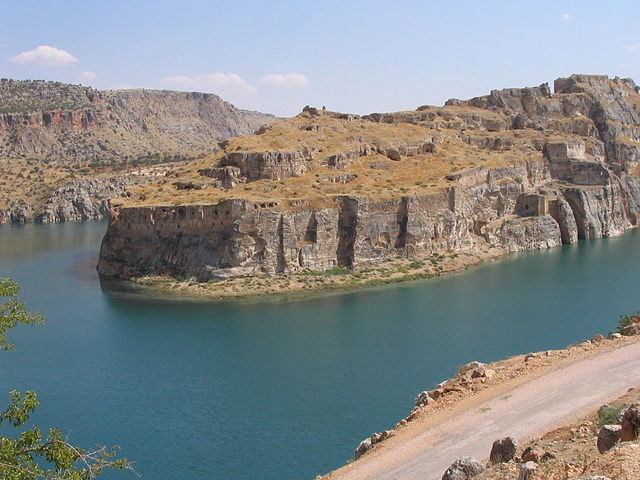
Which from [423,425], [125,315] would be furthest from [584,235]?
[423,425]

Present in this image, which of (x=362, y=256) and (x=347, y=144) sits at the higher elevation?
(x=347, y=144)

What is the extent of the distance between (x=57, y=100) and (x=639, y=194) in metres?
149

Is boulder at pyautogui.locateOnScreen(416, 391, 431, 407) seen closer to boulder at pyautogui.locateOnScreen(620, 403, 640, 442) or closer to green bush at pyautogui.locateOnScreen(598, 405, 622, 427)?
green bush at pyautogui.locateOnScreen(598, 405, 622, 427)

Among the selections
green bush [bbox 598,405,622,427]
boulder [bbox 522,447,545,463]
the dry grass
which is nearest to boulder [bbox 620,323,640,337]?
green bush [bbox 598,405,622,427]

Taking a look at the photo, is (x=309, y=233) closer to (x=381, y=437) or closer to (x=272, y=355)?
(x=272, y=355)

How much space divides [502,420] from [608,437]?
5.74 meters

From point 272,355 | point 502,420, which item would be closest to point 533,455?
point 502,420

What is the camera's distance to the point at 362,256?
58.7 m

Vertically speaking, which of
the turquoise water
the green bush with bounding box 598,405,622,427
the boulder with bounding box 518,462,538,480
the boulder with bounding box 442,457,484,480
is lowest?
the turquoise water

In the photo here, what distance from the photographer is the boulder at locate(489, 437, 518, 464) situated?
14.7m

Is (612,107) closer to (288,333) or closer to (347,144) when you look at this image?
(347,144)

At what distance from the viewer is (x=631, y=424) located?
12734 millimetres

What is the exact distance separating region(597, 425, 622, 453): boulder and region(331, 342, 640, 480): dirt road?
4.09 m

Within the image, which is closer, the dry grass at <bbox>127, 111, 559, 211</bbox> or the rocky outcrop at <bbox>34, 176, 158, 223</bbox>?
the dry grass at <bbox>127, 111, 559, 211</bbox>
